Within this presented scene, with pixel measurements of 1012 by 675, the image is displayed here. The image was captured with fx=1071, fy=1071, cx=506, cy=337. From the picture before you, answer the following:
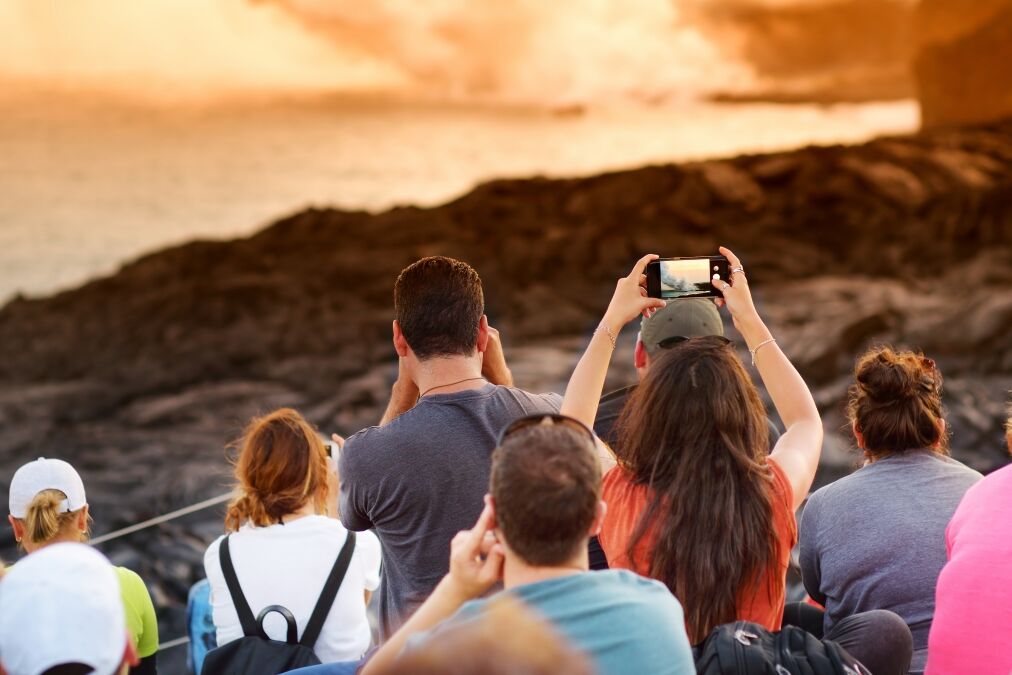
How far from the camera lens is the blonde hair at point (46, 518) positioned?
2340 millimetres

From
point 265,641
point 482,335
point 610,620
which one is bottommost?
point 265,641

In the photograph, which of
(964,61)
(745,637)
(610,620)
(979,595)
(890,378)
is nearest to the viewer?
(610,620)

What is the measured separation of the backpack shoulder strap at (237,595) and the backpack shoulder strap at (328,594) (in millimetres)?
120

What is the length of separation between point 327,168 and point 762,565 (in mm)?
8394

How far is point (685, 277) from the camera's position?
7.65 feet

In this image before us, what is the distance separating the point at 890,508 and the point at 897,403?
0.82 ft

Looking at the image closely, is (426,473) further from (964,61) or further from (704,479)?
(964,61)

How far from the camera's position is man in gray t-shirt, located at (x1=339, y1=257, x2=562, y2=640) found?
2.03 meters

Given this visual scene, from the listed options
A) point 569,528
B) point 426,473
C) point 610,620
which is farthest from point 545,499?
point 426,473

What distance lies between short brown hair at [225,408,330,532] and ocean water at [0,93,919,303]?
7033mm

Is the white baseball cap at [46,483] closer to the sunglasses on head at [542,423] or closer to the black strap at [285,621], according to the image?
the black strap at [285,621]

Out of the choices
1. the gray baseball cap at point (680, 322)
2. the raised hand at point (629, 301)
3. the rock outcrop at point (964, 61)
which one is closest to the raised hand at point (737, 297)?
the raised hand at point (629, 301)

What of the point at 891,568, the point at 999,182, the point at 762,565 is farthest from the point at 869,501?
the point at 999,182

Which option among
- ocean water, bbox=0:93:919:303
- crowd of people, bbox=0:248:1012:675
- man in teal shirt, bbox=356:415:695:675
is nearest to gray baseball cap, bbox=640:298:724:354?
crowd of people, bbox=0:248:1012:675
